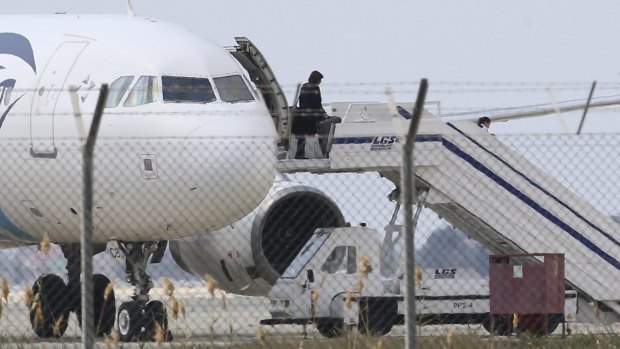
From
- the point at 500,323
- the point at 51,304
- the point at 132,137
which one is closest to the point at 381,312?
the point at 500,323

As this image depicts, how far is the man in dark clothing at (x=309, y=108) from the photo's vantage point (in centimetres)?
2014

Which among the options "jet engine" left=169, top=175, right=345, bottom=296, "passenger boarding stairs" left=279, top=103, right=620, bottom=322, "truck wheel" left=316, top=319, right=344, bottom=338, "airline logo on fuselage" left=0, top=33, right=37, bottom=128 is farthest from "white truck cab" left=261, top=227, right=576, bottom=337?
"airline logo on fuselage" left=0, top=33, right=37, bottom=128

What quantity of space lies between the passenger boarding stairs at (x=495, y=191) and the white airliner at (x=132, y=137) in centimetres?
142

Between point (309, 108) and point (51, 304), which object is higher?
point (309, 108)

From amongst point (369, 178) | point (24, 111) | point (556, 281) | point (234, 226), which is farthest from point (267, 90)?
point (369, 178)

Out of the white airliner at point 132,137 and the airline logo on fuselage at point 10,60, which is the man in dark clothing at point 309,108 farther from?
the airline logo on fuselage at point 10,60

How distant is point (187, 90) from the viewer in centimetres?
1809

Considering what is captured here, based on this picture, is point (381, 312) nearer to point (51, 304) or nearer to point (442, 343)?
point (51, 304)

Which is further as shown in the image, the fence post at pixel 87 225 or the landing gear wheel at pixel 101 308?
the landing gear wheel at pixel 101 308

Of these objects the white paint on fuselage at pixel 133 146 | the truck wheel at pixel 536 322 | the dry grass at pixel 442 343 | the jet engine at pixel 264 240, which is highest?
the white paint on fuselage at pixel 133 146

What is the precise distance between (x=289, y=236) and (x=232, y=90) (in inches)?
134

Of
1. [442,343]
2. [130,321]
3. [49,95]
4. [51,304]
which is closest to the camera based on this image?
[442,343]

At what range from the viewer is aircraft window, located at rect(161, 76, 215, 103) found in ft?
59.0

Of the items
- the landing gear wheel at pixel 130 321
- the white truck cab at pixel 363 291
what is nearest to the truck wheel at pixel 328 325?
the white truck cab at pixel 363 291
